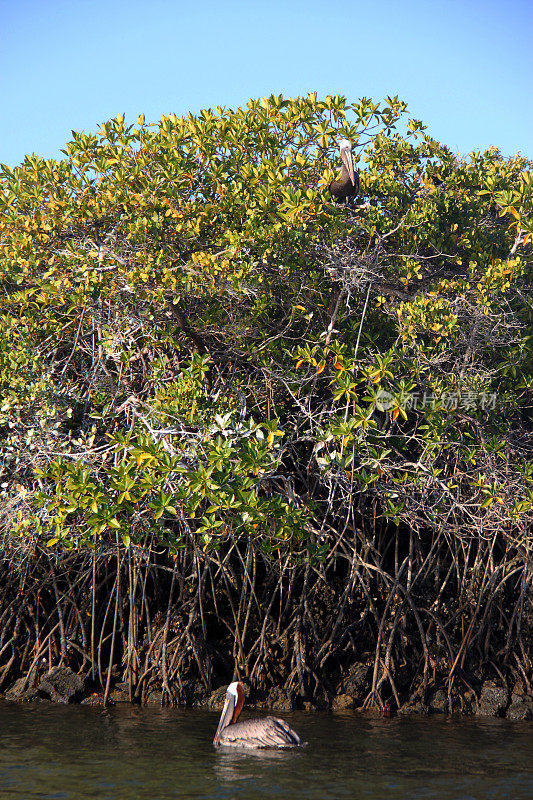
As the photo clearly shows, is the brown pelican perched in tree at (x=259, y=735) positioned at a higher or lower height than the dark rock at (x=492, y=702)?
lower

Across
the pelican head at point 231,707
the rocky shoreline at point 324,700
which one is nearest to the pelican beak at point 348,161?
the pelican head at point 231,707

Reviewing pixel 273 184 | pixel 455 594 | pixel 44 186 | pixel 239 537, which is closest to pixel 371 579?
pixel 455 594

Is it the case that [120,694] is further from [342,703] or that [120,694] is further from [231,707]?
[342,703]

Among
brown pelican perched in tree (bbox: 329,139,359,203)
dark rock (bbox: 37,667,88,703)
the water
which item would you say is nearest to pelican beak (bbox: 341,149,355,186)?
brown pelican perched in tree (bbox: 329,139,359,203)

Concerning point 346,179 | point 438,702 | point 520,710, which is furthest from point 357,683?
point 346,179

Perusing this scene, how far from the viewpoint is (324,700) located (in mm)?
7832

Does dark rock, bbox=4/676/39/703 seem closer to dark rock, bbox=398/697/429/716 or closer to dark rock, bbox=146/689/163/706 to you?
dark rock, bbox=146/689/163/706

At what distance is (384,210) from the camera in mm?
7586

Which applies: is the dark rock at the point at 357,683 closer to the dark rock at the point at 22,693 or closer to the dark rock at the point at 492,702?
the dark rock at the point at 492,702

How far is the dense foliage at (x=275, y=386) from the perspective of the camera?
6527 millimetres

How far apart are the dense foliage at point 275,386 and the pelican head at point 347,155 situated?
Result: 0.13 meters

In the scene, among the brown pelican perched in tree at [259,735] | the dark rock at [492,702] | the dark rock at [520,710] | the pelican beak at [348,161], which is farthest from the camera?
the dark rock at [492,702]

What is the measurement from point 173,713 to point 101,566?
186cm

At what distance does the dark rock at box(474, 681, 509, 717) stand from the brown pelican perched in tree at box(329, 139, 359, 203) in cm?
489
